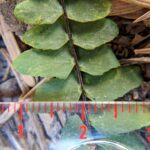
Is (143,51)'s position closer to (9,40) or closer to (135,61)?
(135,61)

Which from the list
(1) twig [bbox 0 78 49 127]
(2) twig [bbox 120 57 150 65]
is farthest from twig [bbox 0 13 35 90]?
(2) twig [bbox 120 57 150 65]

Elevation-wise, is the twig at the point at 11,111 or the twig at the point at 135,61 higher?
the twig at the point at 135,61

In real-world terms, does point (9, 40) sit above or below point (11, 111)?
above

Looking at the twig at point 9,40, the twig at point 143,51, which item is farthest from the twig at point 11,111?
the twig at point 143,51

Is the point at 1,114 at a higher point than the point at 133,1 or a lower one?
lower

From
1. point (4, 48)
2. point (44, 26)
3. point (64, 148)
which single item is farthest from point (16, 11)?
point (64, 148)

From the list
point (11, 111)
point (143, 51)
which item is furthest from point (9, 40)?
point (143, 51)

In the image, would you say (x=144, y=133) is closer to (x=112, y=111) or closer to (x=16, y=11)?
(x=112, y=111)

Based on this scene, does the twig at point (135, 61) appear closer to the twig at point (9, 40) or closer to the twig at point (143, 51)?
the twig at point (143, 51)

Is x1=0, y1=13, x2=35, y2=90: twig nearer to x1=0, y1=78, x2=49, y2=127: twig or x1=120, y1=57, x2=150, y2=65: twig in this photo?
x1=0, y1=78, x2=49, y2=127: twig

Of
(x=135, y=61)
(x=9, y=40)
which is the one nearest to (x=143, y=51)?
(x=135, y=61)

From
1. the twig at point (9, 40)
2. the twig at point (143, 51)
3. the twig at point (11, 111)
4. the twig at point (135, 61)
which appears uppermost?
the twig at point (9, 40)
